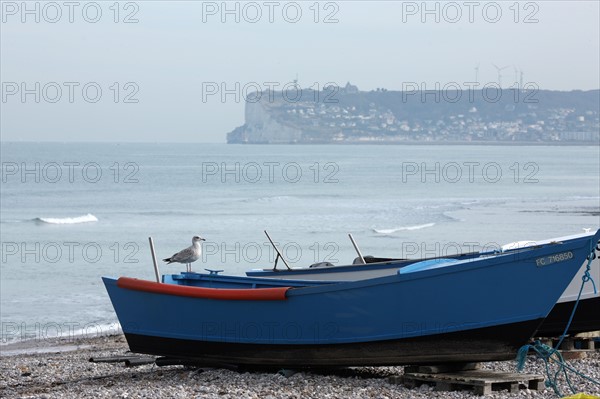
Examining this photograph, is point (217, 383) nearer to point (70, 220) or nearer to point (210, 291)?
point (210, 291)

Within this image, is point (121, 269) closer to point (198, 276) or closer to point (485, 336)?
point (198, 276)

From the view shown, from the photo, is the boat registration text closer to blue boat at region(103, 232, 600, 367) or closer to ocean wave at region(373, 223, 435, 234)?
blue boat at region(103, 232, 600, 367)

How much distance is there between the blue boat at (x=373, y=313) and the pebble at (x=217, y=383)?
0.80 feet

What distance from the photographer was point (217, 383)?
37.4 ft

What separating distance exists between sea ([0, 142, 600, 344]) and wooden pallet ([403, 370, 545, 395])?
33.0ft

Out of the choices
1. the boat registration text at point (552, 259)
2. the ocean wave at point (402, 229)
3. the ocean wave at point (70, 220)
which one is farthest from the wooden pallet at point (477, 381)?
the ocean wave at point (70, 220)

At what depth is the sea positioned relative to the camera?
26.3 metres

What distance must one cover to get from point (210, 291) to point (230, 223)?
35312 mm

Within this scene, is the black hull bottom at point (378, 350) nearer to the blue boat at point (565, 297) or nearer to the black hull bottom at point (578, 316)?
the blue boat at point (565, 297)

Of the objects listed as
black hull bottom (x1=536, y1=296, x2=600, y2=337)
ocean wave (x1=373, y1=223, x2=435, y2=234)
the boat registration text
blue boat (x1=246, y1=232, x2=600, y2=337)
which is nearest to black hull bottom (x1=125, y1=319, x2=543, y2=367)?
the boat registration text

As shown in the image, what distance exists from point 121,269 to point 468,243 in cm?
1140

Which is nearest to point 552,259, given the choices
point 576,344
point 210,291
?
point 576,344

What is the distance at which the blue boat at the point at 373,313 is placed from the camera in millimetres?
10281

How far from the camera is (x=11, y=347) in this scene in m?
18.0
